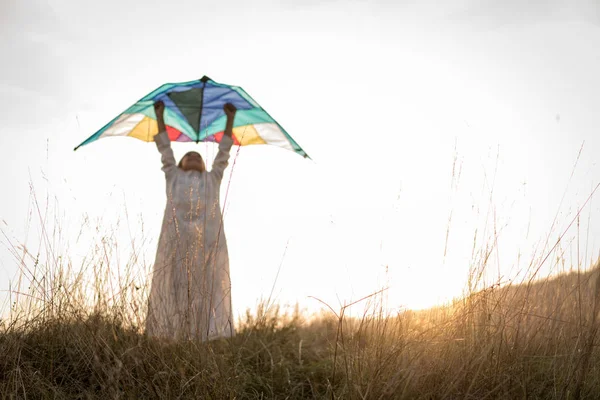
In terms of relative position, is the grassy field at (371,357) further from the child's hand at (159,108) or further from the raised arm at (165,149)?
the child's hand at (159,108)

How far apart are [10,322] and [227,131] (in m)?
2.42

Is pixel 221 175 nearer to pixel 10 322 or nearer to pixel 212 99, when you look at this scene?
A: pixel 212 99

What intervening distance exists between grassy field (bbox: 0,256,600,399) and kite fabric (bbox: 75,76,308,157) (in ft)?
7.23

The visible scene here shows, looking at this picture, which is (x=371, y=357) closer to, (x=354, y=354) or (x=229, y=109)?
(x=354, y=354)

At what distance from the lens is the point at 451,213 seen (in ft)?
10.6

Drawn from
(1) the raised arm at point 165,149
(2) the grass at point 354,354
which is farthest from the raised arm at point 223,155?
(2) the grass at point 354,354

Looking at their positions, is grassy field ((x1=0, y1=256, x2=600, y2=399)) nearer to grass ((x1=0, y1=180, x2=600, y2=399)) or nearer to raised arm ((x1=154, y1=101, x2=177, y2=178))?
grass ((x1=0, y1=180, x2=600, y2=399))

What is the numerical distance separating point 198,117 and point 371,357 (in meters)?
3.46

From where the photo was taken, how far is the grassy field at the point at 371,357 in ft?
7.75

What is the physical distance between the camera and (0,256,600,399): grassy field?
7.75ft

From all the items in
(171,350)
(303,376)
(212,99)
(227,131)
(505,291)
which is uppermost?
(212,99)

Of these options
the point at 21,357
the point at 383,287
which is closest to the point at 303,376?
the point at 383,287

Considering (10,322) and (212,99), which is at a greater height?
(212,99)

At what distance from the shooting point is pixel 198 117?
519cm
